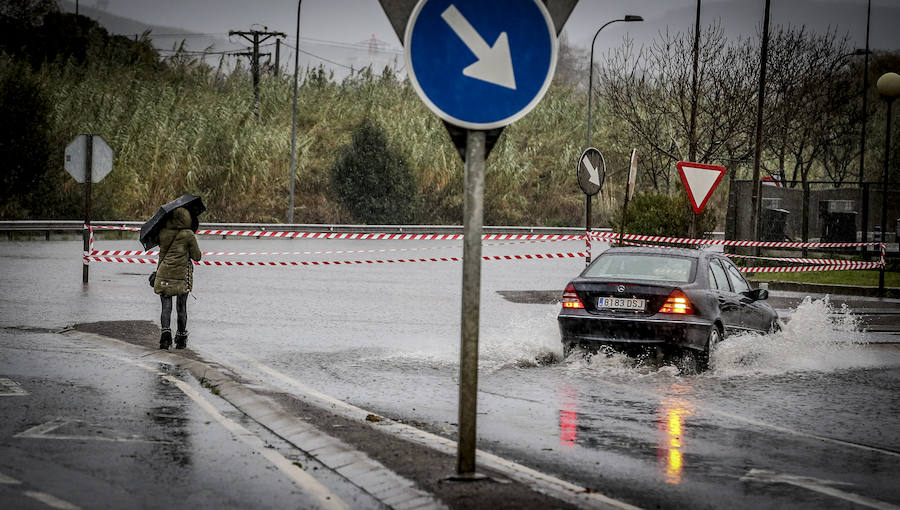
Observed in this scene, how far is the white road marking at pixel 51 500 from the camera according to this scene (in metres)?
5.85

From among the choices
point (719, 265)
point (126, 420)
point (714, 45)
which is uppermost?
point (714, 45)

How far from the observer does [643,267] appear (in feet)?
41.1

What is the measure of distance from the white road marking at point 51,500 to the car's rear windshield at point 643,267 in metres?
7.31

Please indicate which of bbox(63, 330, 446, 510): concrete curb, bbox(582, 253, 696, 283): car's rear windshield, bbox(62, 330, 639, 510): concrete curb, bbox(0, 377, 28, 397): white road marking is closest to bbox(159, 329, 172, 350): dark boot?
bbox(63, 330, 446, 510): concrete curb

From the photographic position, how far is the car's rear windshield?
12211 mm

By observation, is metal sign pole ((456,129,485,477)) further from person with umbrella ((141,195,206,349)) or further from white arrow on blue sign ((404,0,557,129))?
person with umbrella ((141,195,206,349))

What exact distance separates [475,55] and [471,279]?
3.81 feet

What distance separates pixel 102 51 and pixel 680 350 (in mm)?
68556

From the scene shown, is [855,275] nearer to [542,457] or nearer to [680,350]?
[680,350]

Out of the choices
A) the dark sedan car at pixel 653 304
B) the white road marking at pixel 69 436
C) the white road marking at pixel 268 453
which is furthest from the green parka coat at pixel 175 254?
the white road marking at pixel 69 436

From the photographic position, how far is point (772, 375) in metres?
11.7

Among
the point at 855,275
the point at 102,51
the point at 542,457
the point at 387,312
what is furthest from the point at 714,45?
the point at 102,51

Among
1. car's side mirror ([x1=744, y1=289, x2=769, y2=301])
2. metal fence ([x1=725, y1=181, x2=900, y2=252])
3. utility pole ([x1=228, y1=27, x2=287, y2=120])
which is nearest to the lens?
car's side mirror ([x1=744, y1=289, x2=769, y2=301])

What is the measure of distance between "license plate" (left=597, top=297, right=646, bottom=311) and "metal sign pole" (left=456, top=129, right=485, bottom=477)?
571 cm
